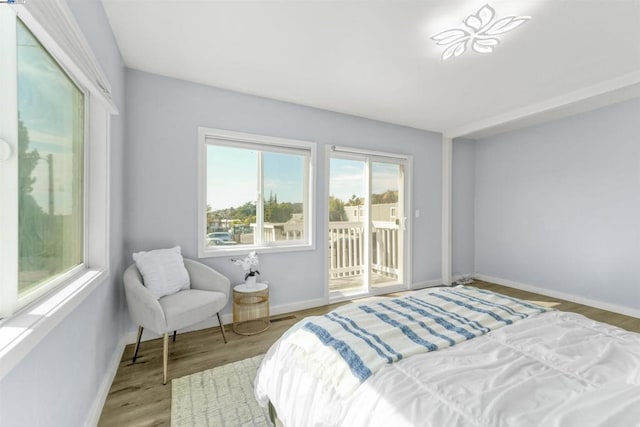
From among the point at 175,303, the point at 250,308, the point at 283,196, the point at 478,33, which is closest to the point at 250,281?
the point at 250,308

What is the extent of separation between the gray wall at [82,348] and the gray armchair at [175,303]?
0.51 ft

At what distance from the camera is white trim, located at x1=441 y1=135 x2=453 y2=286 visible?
454cm

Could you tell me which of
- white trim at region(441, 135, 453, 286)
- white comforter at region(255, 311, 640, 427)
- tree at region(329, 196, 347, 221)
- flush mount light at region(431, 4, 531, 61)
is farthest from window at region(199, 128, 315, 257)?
white trim at region(441, 135, 453, 286)

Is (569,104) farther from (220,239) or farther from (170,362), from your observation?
(170,362)

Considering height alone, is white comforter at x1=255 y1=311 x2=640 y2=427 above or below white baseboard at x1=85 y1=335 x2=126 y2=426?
above

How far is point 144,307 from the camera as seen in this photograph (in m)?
1.99

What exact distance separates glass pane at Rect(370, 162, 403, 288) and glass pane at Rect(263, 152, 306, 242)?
3.75 feet

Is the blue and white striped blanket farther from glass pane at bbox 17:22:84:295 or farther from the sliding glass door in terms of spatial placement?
the sliding glass door

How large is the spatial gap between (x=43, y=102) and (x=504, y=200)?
5411 millimetres

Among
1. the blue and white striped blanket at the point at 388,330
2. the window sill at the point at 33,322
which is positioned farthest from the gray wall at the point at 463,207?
the window sill at the point at 33,322

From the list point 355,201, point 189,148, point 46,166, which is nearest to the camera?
point 46,166

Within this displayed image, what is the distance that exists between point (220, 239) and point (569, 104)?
418 cm

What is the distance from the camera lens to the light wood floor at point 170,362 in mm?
1692

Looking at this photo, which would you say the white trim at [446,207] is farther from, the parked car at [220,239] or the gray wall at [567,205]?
the parked car at [220,239]
